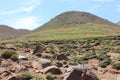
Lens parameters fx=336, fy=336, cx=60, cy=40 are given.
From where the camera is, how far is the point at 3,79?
21.7 meters

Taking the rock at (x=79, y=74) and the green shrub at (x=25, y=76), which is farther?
the green shrub at (x=25, y=76)

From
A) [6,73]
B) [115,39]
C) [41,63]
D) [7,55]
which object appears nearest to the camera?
[6,73]

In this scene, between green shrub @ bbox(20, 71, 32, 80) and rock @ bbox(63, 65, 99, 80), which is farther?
green shrub @ bbox(20, 71, 32, 80)

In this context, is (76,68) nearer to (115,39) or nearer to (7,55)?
(7,55)

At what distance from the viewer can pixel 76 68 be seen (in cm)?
2167

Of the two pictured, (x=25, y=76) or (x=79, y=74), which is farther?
(x=25, y=76)

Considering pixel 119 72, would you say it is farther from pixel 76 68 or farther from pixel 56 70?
pixel 76 68

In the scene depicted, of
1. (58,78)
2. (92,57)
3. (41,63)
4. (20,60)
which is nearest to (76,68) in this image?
(58,78)

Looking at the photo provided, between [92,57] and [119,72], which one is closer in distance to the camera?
[119,72]

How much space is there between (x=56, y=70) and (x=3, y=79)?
201 inches

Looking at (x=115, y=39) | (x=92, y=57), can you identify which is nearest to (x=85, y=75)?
(x=92, y=57)

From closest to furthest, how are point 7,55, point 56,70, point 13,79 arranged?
point 13,79, point 56,70, point 7,55

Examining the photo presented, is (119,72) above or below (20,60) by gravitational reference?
below

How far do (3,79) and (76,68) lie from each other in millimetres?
4773
